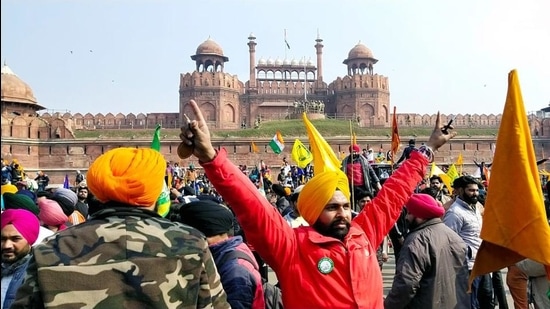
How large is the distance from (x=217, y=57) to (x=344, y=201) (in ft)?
151

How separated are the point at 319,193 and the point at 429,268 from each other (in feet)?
3.80

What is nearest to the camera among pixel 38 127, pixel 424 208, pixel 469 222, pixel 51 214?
pixel 424 208

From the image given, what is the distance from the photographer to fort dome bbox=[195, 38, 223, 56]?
46969 millimetres

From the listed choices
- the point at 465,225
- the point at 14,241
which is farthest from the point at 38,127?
the point at 14,241

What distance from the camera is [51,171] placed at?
32344 millimetres

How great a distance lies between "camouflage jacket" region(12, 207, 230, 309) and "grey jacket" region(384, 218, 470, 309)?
164cm

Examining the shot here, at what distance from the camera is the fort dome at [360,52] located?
49.2 metres

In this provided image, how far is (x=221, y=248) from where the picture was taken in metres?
2.38

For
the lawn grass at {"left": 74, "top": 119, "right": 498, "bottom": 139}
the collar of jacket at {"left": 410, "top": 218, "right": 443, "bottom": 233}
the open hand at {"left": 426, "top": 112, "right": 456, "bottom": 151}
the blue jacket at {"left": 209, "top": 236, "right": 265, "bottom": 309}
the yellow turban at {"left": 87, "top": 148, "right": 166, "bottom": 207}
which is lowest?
the blue jacket at {"left": 209, "top": 236, "right": 265, "bottom": 309}

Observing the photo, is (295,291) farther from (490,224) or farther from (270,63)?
(270,63)

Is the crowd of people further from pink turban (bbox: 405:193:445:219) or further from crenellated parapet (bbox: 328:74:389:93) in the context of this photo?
crenellated parapet (bbox: 328:74:389:93)

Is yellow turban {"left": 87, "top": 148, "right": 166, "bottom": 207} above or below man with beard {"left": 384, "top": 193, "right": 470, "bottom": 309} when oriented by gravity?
above

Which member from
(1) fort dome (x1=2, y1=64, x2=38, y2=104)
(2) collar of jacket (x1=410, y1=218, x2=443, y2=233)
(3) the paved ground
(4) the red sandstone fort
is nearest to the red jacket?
(2) collar of jacket (x1=410, y1=218, x2=443, y2=233)

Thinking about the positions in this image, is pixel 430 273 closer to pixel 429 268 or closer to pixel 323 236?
pixel 429 268
